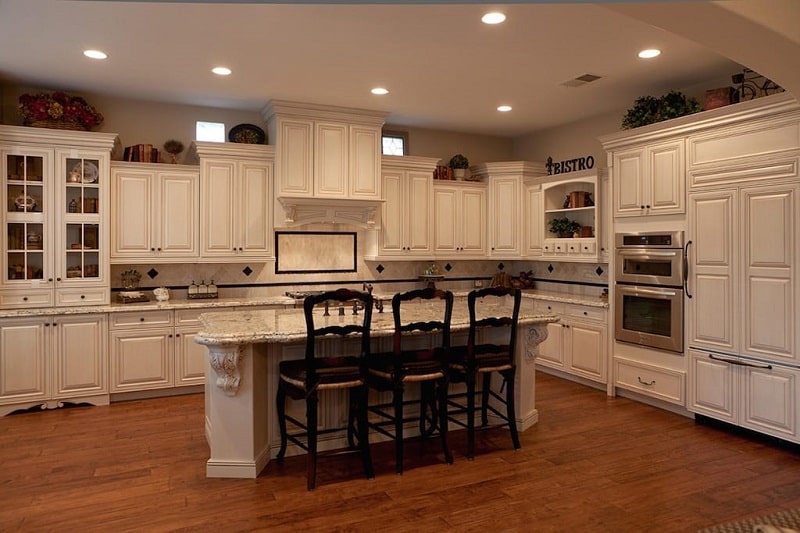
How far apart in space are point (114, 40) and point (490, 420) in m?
4.03

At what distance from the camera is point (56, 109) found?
4.98 metres

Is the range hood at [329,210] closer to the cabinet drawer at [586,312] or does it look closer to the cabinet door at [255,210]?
the cabinet door at [255,210]

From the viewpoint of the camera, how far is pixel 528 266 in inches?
293

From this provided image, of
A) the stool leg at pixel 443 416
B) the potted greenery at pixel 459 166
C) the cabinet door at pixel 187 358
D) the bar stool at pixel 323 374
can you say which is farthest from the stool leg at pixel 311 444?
the potted greenery at pixel 459 166

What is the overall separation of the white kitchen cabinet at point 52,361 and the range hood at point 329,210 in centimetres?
202

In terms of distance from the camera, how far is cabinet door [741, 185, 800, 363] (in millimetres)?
3893

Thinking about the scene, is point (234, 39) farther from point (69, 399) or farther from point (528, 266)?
point (528, 266)

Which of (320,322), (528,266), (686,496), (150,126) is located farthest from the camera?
(528,266)

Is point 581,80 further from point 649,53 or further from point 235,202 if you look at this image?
point 235,202

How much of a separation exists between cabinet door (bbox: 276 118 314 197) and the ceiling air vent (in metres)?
2.55

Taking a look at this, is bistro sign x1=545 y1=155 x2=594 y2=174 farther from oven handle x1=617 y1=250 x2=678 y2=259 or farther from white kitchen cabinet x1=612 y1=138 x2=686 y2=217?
oven handle x1=617 y1=250 x2=678 y2=259

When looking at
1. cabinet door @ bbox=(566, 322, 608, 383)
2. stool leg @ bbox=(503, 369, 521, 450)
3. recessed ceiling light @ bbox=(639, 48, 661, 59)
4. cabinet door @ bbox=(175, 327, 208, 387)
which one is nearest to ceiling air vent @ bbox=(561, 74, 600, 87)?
recessed ceiling light @ bbox=(639, 48, 661, 59)

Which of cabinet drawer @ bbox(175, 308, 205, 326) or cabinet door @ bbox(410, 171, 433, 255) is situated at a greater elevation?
cabinet door @ bbox(410, 171, 433, 255)

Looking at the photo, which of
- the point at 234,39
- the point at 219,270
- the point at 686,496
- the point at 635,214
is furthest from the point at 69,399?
the point at 635,214
